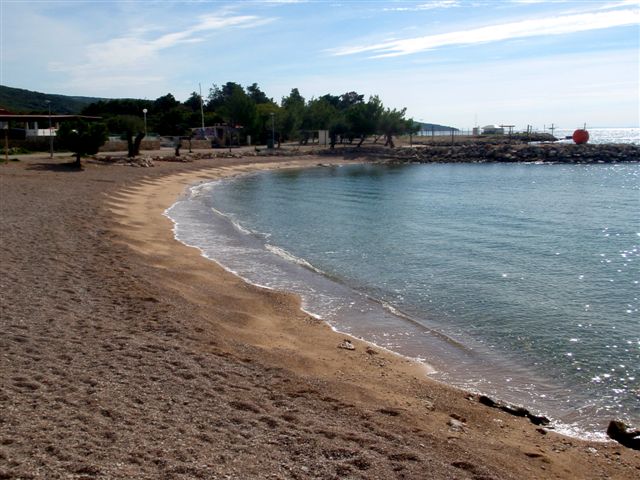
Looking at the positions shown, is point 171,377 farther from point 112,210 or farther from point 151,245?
point 112,210

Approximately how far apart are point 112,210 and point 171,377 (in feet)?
68.9

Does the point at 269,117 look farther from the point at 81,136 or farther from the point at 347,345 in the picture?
the point at 347,345

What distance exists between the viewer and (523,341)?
12.6 meters

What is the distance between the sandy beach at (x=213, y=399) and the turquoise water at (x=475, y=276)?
1345mm

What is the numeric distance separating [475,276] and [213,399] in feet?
40.3

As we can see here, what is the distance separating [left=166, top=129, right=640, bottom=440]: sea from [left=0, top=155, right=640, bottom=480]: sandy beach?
127cm

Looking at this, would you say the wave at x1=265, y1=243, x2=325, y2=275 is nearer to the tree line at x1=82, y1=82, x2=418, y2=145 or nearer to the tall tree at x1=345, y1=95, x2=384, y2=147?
the tree line at x1=82, y1=82, x2=418, y2=145

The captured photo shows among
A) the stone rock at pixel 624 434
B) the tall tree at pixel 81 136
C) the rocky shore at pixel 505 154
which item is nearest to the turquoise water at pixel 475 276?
the stone rock at pixel 624 434

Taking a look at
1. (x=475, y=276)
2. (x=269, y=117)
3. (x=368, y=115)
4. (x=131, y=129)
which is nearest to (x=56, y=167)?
(x=131, y=129)

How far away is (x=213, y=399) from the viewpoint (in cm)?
738

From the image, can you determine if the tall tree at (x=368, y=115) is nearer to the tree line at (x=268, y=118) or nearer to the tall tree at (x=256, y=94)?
the tree line at (x=268, y=118)

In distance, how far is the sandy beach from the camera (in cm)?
586

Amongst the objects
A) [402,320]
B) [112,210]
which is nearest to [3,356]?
[402,320]

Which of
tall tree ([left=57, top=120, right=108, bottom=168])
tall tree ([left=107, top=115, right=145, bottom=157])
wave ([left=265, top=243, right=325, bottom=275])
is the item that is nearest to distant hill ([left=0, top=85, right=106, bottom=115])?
tall tree ([left=107, top=115, right=145, bottom=157])
